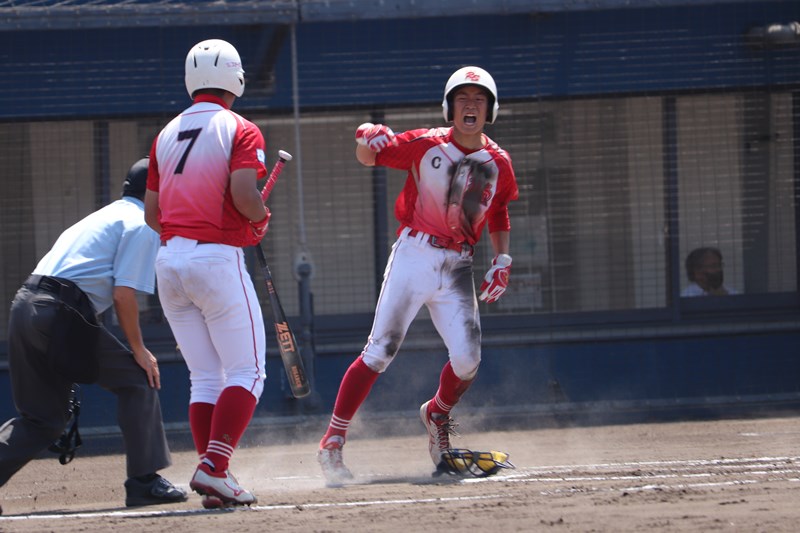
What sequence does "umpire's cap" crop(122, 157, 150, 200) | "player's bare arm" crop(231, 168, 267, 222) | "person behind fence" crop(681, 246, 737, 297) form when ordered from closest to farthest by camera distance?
1. "player's bare arm" crop(231, 168, 267, 222)
2. "umpire's cap" crop(122, 157, 150, 200)
3. "person behind fence" crop(681, 246, 737, 297)

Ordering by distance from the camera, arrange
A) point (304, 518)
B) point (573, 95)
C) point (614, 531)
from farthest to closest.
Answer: point (573, 95)
point (304, 518)
point (614, 531)

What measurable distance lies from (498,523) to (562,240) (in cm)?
620

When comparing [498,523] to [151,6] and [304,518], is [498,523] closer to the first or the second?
[304,518]

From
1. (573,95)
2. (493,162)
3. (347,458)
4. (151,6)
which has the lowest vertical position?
(347,458)

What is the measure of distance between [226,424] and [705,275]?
664cm

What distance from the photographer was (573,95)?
35.0 ft

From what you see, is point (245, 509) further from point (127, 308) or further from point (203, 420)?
A: point (127, 308)

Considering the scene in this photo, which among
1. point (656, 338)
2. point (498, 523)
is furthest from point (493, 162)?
point (656, 338)

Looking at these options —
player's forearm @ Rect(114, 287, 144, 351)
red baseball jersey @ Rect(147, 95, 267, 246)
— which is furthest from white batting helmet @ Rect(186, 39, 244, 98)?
player's forearm @ Rect(114, 287, 144, 351)

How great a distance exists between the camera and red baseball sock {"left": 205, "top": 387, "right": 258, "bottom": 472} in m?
5.51

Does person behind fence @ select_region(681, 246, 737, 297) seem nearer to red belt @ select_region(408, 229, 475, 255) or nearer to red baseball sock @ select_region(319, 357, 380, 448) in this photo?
red belt @ select_region(408, 229, 475, 255)

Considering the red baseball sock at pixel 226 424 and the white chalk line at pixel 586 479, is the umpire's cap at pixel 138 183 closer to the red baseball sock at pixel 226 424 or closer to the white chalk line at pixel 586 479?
the red baseball sock at pixel 226 424

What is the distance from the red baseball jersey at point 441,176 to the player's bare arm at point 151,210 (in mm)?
1313

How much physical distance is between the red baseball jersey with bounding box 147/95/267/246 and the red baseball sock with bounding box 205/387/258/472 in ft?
2.27
